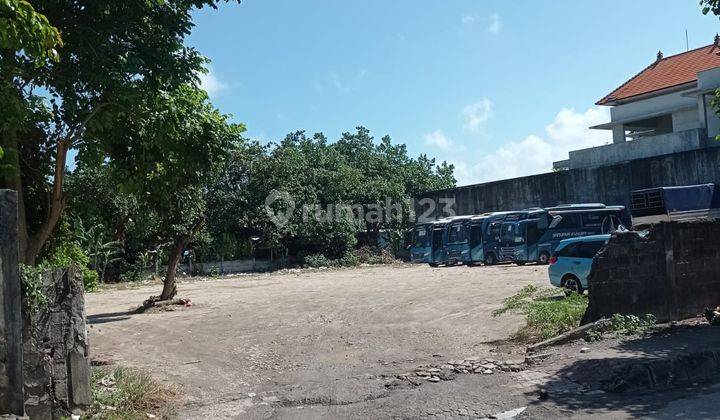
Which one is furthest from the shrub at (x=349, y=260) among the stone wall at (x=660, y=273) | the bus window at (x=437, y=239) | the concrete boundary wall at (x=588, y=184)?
the stone wall at (x=660, y=273)

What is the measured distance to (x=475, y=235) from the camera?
35.1 m

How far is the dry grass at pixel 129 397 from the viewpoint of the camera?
776 cm

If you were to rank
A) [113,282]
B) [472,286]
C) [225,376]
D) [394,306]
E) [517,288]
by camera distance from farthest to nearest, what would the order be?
[113,282]
[472,286]
[517,288]
[394,306]
[225,376]

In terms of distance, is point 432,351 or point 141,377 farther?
point 432,351

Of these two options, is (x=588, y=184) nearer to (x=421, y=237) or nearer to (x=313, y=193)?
(x=421, y=237)

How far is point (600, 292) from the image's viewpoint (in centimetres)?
1183

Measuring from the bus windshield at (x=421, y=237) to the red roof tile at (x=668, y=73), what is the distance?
48.3 feet

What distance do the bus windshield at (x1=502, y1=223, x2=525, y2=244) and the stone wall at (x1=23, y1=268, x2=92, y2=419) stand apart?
26510mm

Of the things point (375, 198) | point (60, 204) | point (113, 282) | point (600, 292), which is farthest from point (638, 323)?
point (375, 198)

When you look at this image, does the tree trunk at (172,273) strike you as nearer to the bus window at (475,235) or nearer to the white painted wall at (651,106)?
the bus window at (475,235)

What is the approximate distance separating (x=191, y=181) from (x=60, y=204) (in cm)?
517

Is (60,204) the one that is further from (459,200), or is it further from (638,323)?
(459,200)

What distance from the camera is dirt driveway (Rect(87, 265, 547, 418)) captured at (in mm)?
8680

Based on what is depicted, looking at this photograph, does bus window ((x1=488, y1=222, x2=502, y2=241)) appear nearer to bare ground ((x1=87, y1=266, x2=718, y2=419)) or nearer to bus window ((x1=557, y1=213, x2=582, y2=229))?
bus window ((x1=557, y1=213, x2=582, y2=229))
